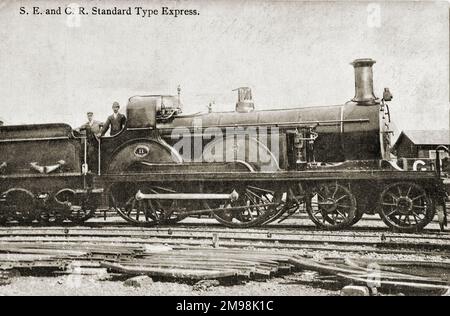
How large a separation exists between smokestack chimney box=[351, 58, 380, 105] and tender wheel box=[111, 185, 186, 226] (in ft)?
10.8

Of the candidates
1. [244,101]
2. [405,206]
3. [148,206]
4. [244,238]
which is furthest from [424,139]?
[148,206]

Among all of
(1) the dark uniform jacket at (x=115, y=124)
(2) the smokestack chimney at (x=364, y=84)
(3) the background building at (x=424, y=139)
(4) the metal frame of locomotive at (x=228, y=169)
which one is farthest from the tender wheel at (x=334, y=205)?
(3) the background building at (x=424, y=139)

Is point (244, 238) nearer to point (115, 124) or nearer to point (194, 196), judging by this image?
point (194, 196)

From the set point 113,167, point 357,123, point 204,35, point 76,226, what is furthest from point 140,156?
point 357,123

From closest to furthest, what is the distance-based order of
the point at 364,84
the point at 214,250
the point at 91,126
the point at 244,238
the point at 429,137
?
the point at 214,250
the point at 244,238
the point at 364,84
the point at 91,126
the point at 429,137

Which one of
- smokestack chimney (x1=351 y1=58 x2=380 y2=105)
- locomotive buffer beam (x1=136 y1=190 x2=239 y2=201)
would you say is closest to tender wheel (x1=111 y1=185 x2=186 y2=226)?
locomotive buffer beam (x1=136 y1=190 x2=239 y2=201)

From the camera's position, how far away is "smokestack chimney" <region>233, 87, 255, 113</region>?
8.20 m

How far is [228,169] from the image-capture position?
26.4 feet

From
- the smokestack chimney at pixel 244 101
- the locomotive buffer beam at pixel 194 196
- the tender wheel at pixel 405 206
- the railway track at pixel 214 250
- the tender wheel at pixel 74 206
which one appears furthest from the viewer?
the tender wheel at pixel 74 206

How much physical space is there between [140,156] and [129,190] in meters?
0.64

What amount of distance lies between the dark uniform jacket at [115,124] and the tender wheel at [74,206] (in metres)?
1.25

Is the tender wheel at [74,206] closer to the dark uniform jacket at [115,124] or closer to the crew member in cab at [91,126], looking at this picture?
the crew member in cab at [91,126]

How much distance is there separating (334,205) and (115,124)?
3.87 meters

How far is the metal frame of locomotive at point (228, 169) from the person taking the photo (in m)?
7.61
